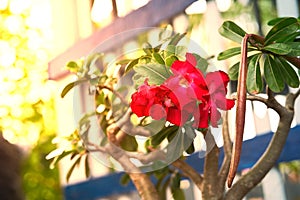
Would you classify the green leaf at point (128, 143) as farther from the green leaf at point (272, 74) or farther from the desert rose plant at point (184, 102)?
the green leaf at point (272, 74)

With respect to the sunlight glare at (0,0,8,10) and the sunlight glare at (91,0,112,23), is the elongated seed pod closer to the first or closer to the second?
A: the sunlight glare at (91,0,112,23)

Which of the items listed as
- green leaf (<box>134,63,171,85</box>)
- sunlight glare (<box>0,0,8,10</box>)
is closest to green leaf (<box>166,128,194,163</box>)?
green leaf (<box>134,63,171,85</box>)

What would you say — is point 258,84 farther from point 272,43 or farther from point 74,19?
point 74,19

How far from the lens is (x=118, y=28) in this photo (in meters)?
2.69

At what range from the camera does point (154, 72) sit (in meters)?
1.06

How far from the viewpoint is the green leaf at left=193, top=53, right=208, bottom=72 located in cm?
106

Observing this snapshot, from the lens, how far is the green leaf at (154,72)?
1043mm

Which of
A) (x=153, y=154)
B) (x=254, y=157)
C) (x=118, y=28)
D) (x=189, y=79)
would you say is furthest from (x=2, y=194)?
(x=118, y=28)

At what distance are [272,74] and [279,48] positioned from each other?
0.29ft

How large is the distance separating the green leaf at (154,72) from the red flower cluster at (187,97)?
0.5 inches

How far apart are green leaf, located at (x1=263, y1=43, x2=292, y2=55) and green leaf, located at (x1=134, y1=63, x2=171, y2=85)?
196 mm

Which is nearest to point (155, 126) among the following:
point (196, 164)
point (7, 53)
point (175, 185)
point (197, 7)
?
point (175, 185)

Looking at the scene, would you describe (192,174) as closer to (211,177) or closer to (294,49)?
(211,177)

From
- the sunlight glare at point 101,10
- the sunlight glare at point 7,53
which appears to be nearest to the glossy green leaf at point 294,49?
the sunlight glare at point 101,10
